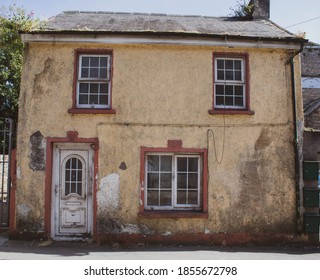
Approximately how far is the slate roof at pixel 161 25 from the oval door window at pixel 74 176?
3559 millimetres

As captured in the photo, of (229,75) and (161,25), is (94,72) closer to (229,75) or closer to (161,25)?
(161,25)

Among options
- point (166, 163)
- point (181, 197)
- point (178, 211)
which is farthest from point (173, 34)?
point (178, 211)

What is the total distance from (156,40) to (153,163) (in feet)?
11.1

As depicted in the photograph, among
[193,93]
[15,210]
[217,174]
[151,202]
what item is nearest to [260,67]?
[193,93]

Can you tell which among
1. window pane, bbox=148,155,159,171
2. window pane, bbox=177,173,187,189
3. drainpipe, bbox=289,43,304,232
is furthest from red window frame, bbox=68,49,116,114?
drainpipe, bbox=289,43,304,232

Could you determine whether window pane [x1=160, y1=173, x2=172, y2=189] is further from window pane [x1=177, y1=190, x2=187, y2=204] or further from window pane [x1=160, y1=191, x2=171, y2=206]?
window pane [x1=177, y1=190, x2=187, y2=204]

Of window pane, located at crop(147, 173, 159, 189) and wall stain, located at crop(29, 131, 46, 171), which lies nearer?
wall stain, located at crop(29, 131, 46, 171)

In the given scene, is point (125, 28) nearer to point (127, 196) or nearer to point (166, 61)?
point (166, 61)

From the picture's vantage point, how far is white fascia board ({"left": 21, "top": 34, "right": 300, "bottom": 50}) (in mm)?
9516

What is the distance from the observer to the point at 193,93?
9789 millimetres

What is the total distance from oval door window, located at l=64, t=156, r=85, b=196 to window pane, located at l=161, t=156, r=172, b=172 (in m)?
2.21

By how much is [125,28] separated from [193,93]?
272 cm

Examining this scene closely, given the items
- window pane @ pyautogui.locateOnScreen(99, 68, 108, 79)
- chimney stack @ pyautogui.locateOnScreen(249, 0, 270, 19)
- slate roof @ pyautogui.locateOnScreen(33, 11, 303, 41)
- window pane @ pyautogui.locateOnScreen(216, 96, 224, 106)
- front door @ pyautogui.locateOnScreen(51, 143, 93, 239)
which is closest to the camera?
front door @ pyautogui.locateOnScreen(51, 143, 93, 239)

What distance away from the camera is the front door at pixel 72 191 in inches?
376
